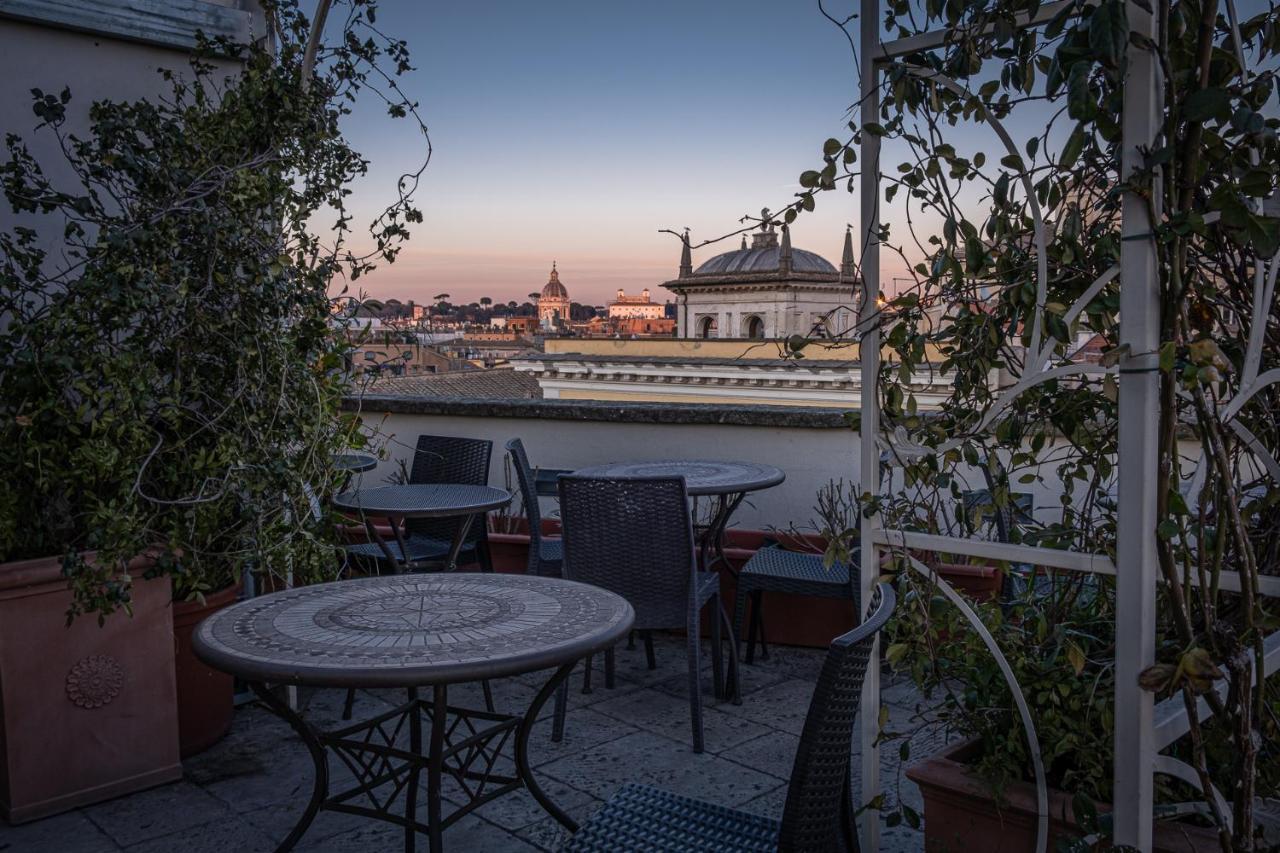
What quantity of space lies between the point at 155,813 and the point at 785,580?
2.16 meters

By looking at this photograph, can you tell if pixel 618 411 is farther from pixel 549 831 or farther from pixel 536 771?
pixel 549 831

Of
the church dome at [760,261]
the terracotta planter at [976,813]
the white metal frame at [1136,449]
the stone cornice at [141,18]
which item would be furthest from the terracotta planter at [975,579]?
the church dome at [760,261]

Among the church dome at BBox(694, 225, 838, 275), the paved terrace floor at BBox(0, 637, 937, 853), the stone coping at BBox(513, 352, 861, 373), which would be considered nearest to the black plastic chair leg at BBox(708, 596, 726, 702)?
the paved terrace floor at BBox(0, 637, 937, 853)

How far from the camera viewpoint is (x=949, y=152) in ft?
6.25

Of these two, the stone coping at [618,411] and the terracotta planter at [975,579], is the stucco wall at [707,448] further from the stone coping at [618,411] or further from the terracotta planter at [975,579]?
the terracotta planter at [975,579]

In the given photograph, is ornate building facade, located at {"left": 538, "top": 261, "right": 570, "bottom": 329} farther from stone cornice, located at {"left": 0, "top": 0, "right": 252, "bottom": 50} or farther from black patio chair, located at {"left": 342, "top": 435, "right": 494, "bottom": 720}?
stone cornice, located at {"left": 0, "top": 0, "right": 252, "bottom": 50}

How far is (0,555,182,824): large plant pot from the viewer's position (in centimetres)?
271

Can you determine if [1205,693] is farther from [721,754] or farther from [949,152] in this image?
[721,754]

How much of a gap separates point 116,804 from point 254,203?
5.73ft

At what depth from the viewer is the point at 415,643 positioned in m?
2.00

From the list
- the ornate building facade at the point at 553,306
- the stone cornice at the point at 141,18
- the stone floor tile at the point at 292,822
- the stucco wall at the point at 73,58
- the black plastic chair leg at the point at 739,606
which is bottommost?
the stone floor tile at the point at 292,822

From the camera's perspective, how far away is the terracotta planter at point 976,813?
1842 millimetres

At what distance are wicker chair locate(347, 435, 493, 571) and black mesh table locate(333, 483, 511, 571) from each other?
0.12 m

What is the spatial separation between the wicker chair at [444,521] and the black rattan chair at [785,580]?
1.17 metres
